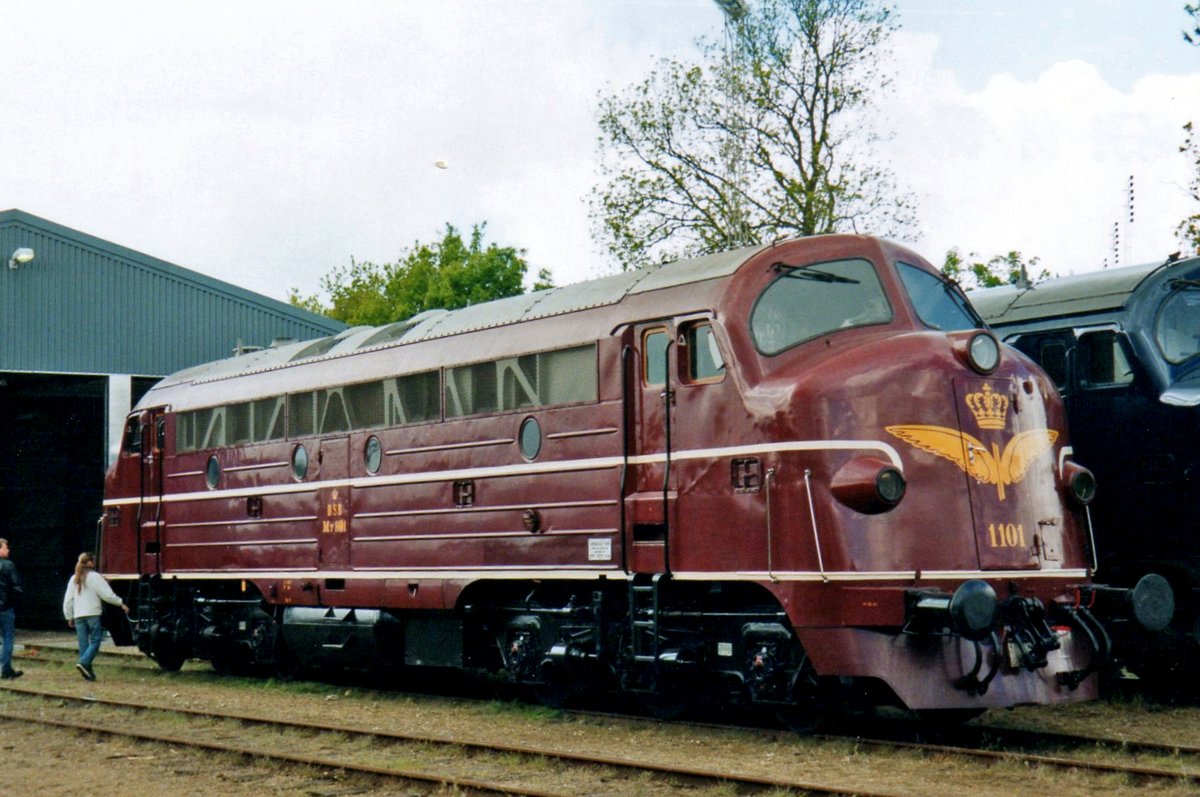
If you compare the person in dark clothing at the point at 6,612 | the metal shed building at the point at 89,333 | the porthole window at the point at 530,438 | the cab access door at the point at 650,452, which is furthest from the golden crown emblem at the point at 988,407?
the metal shed building at the point at 89,333

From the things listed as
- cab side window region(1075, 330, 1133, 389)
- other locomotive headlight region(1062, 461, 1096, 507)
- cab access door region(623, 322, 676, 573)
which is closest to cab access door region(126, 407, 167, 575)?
cab access door region(623, 322, 676, 573)

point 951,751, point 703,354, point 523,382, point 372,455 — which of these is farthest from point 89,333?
point 951,751

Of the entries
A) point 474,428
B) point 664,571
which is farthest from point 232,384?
point 664,571

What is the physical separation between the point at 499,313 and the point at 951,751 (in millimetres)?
6358

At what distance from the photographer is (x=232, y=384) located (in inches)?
733

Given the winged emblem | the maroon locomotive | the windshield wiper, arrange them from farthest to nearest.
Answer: the windshield wiper < the winged emblem < the maroon locomotive

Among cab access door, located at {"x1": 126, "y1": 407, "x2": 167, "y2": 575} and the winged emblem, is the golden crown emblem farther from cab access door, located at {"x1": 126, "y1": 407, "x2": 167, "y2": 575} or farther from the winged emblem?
cab access door, located at {"x1": 126, "y1": 407, "x2": 167, "y2": 575}

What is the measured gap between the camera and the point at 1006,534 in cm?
1115

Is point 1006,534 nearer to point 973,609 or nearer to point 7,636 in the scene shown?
point 973,609

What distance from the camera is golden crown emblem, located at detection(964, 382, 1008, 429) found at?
11.2 m

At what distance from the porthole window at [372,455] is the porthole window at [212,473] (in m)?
3.51

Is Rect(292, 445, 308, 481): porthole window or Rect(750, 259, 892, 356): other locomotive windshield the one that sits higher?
Rect(750, 259, 892, 356): other locomotive windshield

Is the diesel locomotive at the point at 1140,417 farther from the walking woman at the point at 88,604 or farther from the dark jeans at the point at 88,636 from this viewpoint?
the dark jeans at the point at 88,636

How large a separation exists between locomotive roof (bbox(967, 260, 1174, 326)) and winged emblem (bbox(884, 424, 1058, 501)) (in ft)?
10.6
